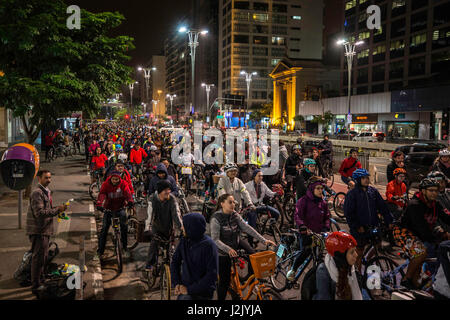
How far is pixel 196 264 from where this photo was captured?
3977 mm

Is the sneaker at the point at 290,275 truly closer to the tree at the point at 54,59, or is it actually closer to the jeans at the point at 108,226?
the jeans at the point at 108,226

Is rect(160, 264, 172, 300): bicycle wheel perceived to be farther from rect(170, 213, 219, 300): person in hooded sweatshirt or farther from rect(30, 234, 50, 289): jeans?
rect(30, 234, 50, 289): jeans

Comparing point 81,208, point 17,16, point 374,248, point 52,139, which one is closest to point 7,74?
point 17,16

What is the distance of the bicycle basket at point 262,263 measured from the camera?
14.7 ft

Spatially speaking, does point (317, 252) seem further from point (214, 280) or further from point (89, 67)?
point (89, 67)

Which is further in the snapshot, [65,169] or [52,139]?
[52,139]

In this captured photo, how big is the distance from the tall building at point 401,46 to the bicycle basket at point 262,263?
5007cm

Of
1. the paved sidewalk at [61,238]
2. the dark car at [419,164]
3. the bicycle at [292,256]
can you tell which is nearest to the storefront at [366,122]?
the dark car at [419,164]

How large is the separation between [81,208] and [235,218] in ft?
27.8

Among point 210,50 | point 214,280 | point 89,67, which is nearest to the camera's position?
point 214,280

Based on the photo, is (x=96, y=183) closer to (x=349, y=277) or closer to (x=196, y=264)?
(x=196, y=264)

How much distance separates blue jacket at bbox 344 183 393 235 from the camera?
6105 mm
